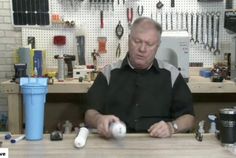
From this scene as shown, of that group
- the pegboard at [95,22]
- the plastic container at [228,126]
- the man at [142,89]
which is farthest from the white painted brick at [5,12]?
the plastic container at [228,126]

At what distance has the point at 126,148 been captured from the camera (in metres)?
1.56

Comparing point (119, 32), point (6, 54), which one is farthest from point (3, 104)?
point (119, 32)

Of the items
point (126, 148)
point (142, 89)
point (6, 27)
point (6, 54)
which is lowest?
point (126, 148)

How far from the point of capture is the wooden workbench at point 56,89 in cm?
292

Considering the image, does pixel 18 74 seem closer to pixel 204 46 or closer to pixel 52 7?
pixel 52 7

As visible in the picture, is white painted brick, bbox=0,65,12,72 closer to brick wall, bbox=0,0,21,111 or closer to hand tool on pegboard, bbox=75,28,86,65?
brick wall, bbox=0,0,21,111

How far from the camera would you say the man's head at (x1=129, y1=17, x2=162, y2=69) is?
219 cm

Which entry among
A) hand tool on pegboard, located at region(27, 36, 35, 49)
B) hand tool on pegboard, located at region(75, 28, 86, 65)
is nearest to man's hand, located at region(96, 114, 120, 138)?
hand tool on pegboard, located at region(75, 28, 86, 65)

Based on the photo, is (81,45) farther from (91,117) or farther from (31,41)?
(91,117)

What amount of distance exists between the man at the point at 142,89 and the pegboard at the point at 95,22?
117 cm

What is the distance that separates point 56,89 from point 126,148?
147cm

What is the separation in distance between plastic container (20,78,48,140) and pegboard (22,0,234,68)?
188 cm

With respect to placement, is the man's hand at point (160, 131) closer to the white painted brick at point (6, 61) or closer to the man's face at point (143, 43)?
the man's face at point (143, 43)

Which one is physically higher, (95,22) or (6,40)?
(95,22)
